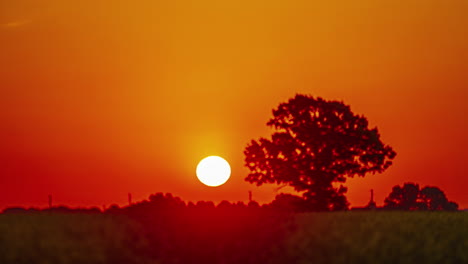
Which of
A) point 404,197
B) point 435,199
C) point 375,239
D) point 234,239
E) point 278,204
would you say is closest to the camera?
point 234,239

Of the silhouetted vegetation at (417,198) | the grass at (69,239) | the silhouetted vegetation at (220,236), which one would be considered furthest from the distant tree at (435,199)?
the grass at (69,239)

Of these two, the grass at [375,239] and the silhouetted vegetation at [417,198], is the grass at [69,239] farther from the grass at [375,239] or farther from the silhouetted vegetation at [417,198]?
the silhouetted vegetation at [417,198]

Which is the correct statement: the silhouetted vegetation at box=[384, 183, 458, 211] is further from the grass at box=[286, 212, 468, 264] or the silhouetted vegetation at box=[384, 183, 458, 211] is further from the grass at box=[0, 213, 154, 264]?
the grass at box=[0, 213, 154, 264]

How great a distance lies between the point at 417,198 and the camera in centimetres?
9275

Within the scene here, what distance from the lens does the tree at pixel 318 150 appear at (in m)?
61.8

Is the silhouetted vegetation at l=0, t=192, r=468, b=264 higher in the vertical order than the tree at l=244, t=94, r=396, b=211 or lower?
lower

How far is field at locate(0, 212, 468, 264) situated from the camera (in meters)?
29.6

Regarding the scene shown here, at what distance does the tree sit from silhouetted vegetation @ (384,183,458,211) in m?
22.2

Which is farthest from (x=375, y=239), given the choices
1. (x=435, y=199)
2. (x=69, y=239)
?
(x=435, y=199)

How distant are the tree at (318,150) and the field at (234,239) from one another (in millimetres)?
24054

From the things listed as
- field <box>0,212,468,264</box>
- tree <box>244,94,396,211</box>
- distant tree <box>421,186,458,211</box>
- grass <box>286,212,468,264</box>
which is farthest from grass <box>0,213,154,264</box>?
distant tree <box>421,186,458,211</box>

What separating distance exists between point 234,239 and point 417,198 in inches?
2451

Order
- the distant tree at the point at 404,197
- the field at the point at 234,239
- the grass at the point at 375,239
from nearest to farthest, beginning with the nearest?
Answer: the field at the point at 234,239
the grass at the point at 375,239
the distant tree at the point at 404,197

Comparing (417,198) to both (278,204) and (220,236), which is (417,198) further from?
(220,236)
